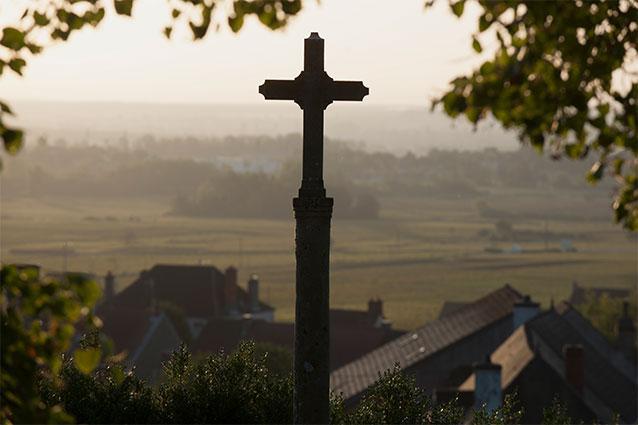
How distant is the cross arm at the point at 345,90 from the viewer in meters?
15.9

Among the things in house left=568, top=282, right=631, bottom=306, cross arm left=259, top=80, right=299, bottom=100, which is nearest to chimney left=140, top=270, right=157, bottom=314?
house left=568, top=282, right=631, bottom=306

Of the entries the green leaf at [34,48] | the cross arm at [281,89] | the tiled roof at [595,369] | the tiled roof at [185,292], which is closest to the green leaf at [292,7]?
the green leaf at [34,48]

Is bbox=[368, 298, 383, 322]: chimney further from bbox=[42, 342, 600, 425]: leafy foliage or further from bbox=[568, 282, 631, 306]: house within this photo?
bbox=[42, 342, 600, 425]: leafy foliage

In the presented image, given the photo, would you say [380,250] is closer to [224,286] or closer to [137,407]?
[224,286]

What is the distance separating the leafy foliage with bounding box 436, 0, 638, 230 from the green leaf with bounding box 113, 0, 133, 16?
2.07 metres

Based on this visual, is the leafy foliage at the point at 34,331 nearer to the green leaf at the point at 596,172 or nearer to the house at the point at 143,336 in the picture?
the green leaf at the point at 596,172

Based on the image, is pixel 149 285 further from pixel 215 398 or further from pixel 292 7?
pixel 292 7

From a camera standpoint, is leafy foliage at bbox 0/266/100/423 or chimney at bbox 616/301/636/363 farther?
chimney at bbox 616/301/636/363

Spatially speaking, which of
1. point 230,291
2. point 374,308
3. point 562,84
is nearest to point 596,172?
point 562,84

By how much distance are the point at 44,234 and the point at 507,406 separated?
585 feet

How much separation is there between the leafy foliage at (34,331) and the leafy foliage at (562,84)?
8.75 feet

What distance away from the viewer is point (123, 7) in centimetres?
1102

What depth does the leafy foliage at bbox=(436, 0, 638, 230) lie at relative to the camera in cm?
1034

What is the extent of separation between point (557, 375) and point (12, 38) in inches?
1419
